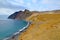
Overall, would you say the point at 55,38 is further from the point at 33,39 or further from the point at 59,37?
the point at 33,39

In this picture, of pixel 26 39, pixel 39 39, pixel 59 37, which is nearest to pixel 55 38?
pixel 59 37

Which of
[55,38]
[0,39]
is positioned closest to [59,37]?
[55,38]

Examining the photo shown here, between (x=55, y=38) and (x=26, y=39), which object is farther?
(x=26, y=39)

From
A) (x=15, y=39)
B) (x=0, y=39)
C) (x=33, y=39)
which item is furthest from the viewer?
(x=0, y=39)

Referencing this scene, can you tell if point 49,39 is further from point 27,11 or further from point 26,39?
point 27,11

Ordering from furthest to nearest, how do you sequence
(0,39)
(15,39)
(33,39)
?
1. (0,39)
2. (15,39)
3. (33,39)

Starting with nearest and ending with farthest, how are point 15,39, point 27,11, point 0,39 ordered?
point 15,39 < point 0,39 < point 27,11

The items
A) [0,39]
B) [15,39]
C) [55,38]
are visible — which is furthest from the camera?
[0,39]

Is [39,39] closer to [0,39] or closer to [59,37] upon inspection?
[59,37]

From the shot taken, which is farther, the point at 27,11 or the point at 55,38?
the point at 27,11
